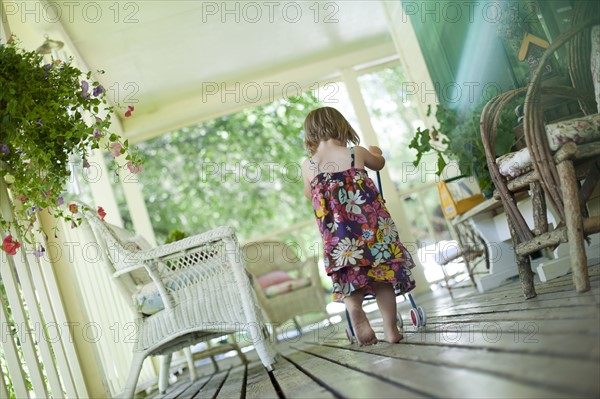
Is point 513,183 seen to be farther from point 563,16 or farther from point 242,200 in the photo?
point 242,200

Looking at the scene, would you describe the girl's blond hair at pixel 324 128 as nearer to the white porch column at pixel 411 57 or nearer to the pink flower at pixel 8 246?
the pink flower at pixel 8 246

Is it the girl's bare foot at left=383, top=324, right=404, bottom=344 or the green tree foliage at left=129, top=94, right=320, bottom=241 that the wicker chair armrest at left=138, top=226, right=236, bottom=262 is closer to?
the girl's bare foot at left=383, top=324, right=404, bottom=344

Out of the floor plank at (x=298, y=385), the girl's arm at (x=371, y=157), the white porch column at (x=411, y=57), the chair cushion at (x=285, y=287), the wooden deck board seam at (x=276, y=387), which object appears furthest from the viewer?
the chair cushion at (x=285, y=287)

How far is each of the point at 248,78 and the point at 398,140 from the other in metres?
5.37

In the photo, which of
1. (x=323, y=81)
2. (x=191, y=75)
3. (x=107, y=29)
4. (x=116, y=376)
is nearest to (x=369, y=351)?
(x=116, y=376)

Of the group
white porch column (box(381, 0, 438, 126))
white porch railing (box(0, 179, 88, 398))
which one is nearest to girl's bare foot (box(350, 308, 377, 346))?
white porch railing (box(0, 179, 88, 398))

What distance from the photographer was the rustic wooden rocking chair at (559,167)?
190cm

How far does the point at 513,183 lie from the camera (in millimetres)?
2268

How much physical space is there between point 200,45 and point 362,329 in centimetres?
372

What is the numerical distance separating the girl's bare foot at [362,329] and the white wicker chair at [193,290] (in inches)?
17.5

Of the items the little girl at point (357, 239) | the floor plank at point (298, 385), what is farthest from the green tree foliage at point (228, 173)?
the floor plank at point (298, 385)

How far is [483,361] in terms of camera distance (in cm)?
127

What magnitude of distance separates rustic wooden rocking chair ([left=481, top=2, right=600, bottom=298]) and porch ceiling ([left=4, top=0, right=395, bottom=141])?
3.04 metres

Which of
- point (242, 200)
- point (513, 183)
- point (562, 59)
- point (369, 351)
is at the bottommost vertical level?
point (369, 351)
